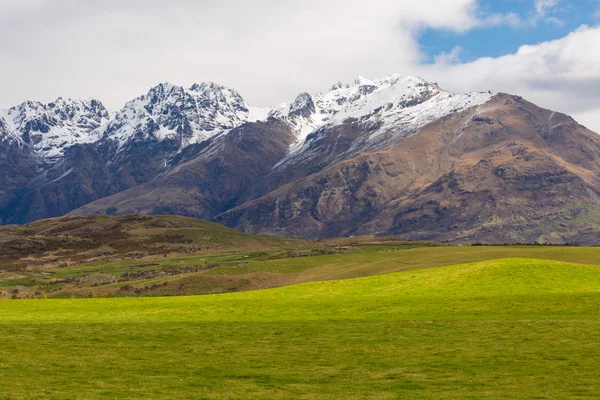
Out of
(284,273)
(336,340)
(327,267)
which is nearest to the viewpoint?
(336,340)

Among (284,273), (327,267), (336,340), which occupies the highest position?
(336,340)

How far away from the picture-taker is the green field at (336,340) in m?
31.4

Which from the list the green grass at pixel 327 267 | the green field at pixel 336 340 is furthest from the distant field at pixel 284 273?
the green field at pixel 336 340

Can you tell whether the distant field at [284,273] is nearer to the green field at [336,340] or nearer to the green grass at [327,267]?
the green grass at [327,267]

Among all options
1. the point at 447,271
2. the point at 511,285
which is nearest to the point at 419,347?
the point at 511,285

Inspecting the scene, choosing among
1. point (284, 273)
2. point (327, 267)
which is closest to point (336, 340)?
point (284, 273)

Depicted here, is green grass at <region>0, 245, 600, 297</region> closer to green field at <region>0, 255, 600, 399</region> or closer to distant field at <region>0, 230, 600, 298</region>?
distant field at <region>0, 230, 600, 298</region>

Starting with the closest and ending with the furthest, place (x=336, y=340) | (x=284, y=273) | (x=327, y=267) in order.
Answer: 1. (x=336, y=340)
2. (x=284, y=273)
3. (x=327, y=267)

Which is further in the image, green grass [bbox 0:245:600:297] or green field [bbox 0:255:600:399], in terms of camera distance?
green grass [bbox 0:245:600:297]

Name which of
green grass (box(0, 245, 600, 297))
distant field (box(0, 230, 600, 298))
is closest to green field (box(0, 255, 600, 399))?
distant field (box(0, 230, 600, 298))

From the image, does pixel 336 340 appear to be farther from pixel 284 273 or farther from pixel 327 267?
pixel 327 267

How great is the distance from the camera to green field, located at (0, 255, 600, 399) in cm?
3141

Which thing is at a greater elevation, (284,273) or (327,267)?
(327,267)

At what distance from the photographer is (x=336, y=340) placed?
144ft
